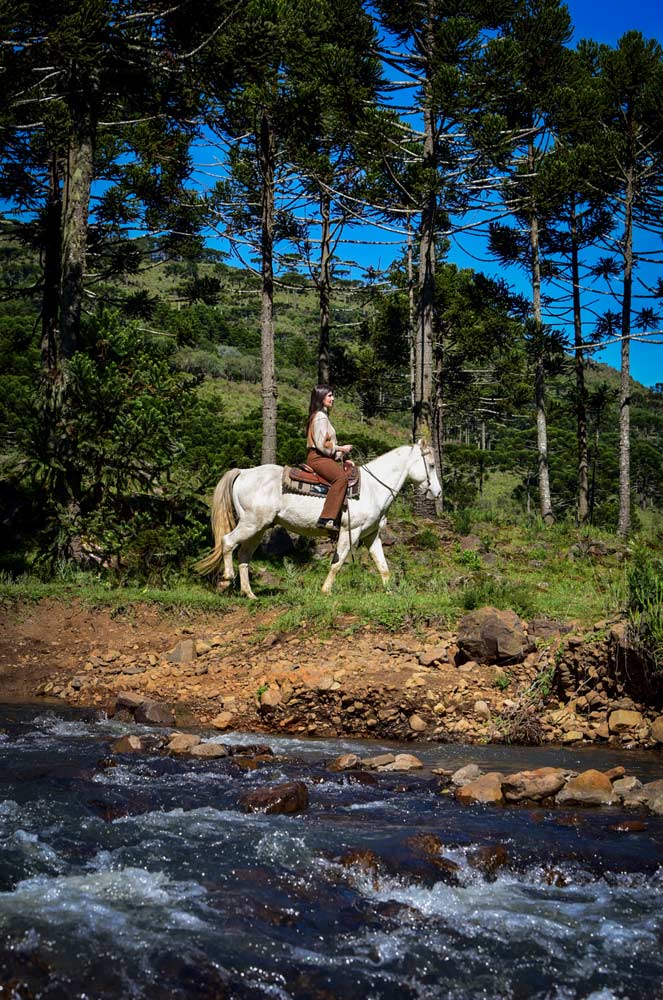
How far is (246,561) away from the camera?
1267cm

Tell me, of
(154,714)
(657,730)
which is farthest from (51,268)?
(657,730)

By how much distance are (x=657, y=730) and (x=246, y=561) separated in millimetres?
6661

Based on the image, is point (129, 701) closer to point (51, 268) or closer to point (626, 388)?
point (51, 268)

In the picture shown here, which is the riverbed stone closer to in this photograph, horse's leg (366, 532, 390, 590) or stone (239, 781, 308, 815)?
stone (239, 781, 308, 815)

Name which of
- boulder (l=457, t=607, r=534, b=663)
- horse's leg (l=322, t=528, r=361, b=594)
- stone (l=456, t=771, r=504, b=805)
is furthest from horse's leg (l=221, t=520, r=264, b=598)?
stone (l=456, t=771, r=504, b=805)

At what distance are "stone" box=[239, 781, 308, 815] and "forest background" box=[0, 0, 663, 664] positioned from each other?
161 inches

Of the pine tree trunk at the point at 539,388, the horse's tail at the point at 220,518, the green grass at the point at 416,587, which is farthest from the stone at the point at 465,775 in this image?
the pine tree trunk at the point at 539,388

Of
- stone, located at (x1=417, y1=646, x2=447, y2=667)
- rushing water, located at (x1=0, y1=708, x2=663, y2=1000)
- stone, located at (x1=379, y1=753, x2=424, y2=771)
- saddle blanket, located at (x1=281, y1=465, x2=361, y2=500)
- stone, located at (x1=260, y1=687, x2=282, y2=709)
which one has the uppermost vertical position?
saddle blanket, located at (x1=281, y1=465, x2=361, y2=500)

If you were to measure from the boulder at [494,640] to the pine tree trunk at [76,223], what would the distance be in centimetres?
796

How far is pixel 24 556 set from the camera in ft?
43.4

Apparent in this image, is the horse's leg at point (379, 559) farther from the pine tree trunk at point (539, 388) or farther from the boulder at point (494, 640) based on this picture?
the pine tree trunk at point (539, 388)

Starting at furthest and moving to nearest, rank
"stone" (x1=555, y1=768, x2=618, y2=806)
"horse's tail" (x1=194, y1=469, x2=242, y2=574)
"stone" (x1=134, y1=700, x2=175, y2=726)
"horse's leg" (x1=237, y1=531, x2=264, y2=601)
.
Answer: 1. "horse's tail" (x1=194, y1=469, x2=242, y2=574)
2. "horse's leg" (x1=237, y1=531, x2=264, y2=601)
3. "stone" (x1=134, y1=700, x2=175, y2=726)
4. "stone" (x1=555, y1=768, x2=618, y2=806)

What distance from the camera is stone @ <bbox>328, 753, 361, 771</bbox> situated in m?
6.67

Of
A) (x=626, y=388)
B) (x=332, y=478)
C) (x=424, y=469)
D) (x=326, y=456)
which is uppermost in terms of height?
(x=626, y=388)
